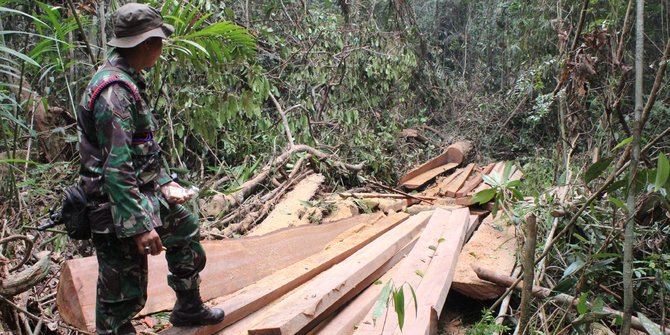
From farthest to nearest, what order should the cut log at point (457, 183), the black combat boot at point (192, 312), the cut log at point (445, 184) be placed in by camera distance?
→ the cut log at point (445, 184) → the cut log at point (457, 183) → the black combat boot at point (192, 312)

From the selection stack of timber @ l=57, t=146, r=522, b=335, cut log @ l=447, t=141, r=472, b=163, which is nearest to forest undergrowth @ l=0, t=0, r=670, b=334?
stack of timber @ l=57, t=146, r=522, b=335

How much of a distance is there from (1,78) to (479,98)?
31.3 feet

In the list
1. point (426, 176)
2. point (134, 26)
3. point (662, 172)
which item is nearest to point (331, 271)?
point (134, 26)

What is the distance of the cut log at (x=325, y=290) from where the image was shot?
7.48 ft

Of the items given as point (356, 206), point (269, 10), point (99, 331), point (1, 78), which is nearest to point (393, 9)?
point (269, 10)

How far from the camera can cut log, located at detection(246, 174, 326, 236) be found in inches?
174

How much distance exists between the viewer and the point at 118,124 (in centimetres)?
200

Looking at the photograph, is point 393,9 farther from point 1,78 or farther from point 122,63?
point 122,63

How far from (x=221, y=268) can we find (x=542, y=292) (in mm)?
1956

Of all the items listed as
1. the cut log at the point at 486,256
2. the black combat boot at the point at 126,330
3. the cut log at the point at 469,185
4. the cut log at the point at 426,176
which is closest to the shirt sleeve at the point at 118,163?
the black combat boot at the point at 126,330

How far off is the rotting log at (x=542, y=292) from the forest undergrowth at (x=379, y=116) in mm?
60

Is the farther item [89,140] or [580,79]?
[580,79]

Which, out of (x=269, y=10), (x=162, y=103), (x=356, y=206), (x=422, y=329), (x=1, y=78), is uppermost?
(x=269, y=10)

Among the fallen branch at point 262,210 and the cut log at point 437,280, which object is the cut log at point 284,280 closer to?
the cut log at point 437,280
